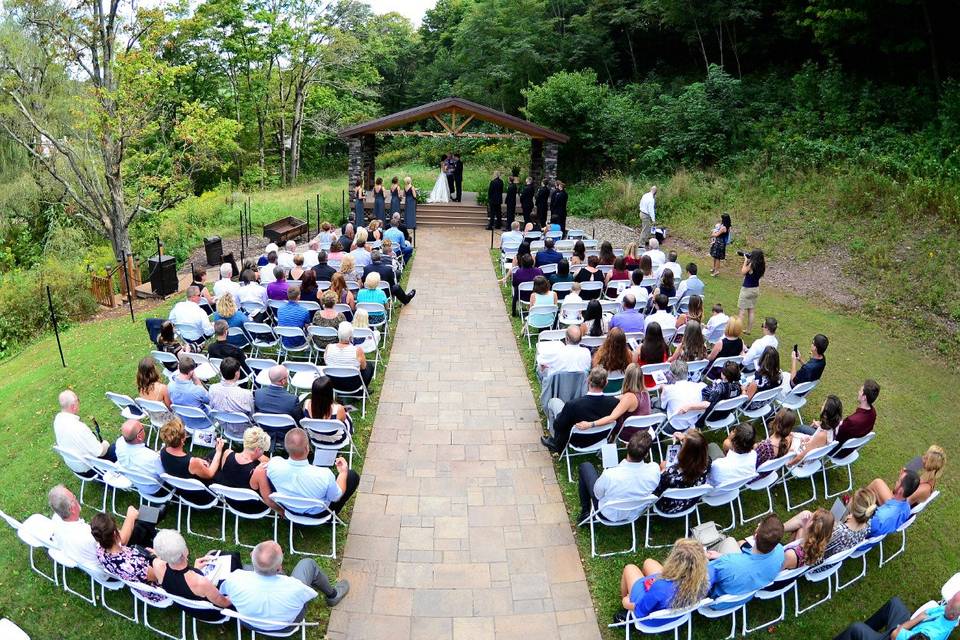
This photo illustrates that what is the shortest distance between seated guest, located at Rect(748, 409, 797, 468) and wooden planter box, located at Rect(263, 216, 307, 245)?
1448cm

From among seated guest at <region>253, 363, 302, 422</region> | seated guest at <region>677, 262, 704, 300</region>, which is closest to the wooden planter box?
seated guest at <region>677, 262, 704, 300</region>

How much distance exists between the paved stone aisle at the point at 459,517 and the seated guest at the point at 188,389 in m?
1.88

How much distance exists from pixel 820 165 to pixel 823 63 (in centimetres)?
757

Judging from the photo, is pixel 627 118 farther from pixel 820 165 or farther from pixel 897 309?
pixel 897 309

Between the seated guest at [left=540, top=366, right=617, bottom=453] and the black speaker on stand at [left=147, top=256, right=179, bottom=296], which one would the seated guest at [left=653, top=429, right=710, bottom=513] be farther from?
the black speaker on stand at [left=147, top=256, right=179, bottom=296]

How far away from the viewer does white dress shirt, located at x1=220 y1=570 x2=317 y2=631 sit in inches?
179

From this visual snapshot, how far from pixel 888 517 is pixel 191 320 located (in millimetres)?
8278

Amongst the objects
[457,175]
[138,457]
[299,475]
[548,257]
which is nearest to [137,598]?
[138,457]

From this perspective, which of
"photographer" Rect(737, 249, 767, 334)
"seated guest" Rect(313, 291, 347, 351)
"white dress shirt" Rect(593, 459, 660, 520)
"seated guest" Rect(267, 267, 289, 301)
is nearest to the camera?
"white dress shirt" Rect(593, 459, 660, 520)

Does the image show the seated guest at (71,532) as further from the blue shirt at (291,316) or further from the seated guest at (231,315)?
the blue shirt at (291,316)

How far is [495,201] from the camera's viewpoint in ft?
61.1

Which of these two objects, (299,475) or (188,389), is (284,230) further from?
(299,475)

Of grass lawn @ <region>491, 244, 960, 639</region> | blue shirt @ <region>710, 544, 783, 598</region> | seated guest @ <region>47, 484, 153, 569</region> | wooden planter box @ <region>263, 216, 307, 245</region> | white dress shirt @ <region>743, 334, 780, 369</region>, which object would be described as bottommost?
grass lawn @ <region>491, 244, 960, 639</region>

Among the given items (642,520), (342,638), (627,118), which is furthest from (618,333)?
(627,118)
